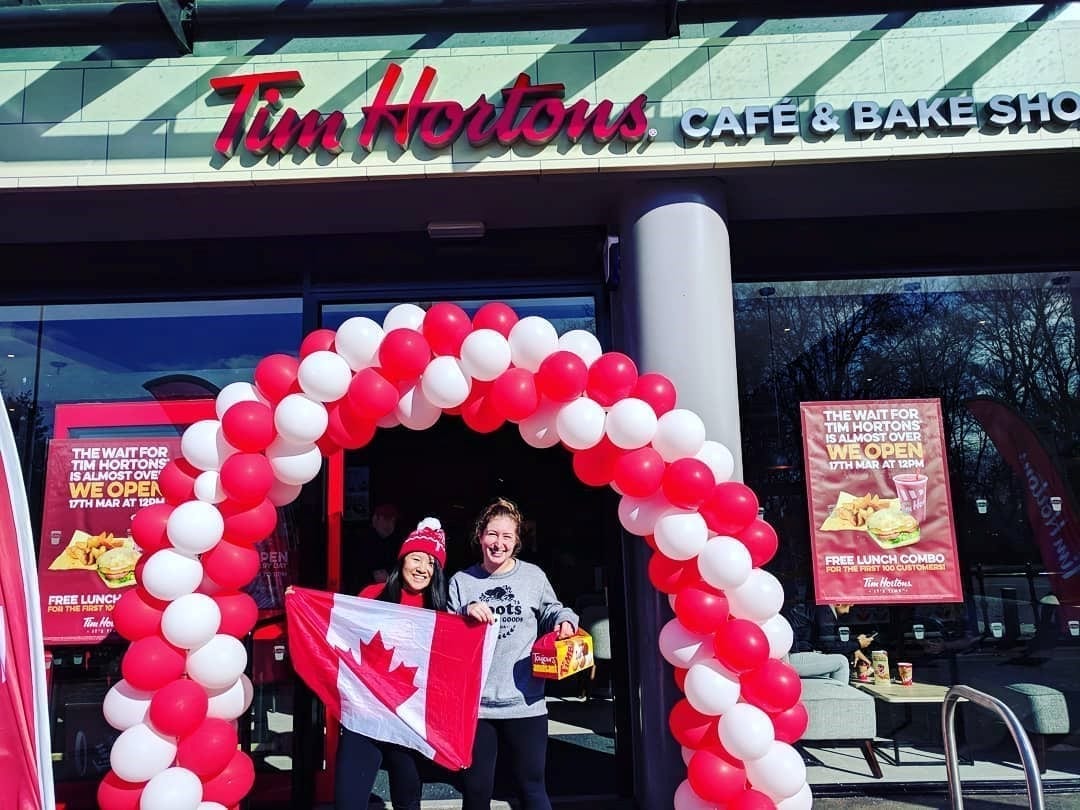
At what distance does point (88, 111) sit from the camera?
470cm

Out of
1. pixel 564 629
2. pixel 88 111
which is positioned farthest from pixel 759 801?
pixel 88 111

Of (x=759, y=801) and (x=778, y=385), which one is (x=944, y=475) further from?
(x=759, y=801)

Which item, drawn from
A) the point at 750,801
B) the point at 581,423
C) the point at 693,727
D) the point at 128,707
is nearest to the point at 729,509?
the point at 581,423

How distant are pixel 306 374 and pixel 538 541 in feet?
7.45

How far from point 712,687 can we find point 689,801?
600 mm

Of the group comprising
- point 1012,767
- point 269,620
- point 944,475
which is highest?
point 944,475

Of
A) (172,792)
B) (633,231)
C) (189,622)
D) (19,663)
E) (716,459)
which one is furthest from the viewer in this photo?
(633,231)

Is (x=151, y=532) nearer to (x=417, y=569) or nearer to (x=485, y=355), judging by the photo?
(x=417, y=569)

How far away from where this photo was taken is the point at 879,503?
203 inches

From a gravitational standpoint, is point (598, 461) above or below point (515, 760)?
above

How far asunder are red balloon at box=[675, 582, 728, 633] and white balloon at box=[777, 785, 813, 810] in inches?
31.5

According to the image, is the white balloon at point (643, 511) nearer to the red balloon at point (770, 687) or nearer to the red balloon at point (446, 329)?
the red balloon at point (770, 687)

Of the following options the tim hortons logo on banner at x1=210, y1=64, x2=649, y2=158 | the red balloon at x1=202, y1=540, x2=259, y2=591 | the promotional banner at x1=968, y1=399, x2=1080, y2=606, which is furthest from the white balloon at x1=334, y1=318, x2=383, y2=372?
the promotional banner at x1=968, y1=399, x2=1080, y2=606

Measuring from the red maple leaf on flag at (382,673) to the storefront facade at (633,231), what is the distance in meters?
1.07
